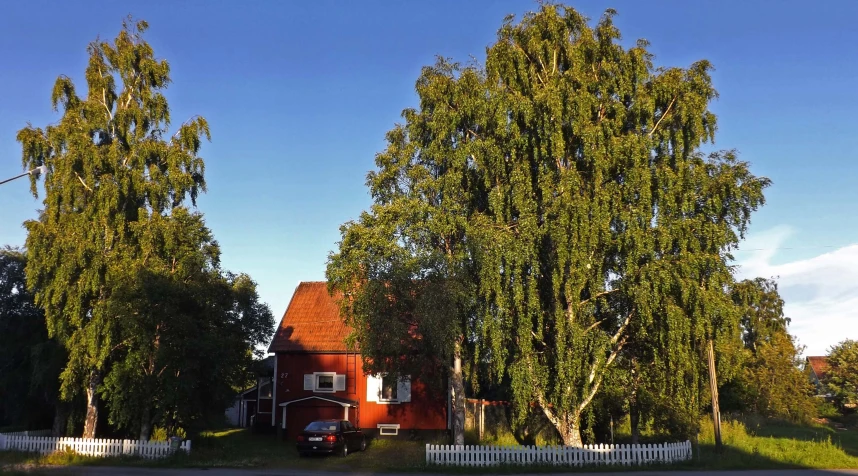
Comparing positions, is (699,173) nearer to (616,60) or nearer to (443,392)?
(616,60)

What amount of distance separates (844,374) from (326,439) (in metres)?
46.9

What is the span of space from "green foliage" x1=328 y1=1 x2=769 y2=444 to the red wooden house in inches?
386

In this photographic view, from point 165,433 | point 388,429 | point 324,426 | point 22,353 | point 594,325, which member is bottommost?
point 388,429

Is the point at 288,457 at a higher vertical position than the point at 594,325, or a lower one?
lower

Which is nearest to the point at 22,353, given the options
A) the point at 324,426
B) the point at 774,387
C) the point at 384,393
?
the point at 324,426

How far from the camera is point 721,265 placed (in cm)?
2164

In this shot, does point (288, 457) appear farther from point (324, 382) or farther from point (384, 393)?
point (324, 382)

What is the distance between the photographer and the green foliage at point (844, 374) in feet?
169

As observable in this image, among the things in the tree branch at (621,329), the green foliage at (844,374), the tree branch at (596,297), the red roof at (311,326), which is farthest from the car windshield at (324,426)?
the green foliage at (844,374)

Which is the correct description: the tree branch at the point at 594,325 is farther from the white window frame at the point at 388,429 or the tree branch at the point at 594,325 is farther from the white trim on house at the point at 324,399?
the white trim on house at the point at 324,399

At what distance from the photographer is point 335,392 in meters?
34.2

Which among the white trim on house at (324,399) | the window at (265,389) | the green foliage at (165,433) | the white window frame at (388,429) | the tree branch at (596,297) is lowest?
the white window frame at (388,429)

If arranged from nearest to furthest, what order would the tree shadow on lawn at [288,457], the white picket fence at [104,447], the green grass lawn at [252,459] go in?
1. the green grass lawn at [252,459]
2. the tree shadow on lawn at [288,457]
3. the white picket fence at [104,447]

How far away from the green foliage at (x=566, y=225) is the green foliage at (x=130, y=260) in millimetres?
7001
